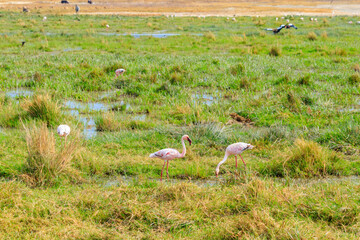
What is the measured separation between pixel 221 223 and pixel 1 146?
14.3 ft

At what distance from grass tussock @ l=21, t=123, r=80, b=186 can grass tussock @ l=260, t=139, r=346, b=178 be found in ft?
9.37

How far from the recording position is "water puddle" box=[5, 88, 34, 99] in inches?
429

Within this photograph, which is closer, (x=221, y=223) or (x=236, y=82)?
(x=221, y=223)

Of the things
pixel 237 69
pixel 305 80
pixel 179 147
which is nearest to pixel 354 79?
pixel 305 80

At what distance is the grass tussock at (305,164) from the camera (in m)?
6.21

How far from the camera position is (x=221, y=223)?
4508mm

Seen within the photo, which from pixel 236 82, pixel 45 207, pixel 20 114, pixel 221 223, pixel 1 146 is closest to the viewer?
pixel 221 223

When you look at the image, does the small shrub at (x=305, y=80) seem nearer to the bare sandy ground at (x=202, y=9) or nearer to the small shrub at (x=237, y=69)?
the small shrub at (x=237, y=69)

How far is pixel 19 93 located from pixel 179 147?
5.86 meters

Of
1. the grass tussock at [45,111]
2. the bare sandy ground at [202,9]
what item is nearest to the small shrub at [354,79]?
the grass tussock at [45,111]

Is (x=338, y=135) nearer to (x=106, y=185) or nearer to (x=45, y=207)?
(x=106, y=185)

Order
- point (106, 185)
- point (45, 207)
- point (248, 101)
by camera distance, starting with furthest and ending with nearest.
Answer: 1. point (248, 101)
2. point (106, 185)
3. point (45, 207)

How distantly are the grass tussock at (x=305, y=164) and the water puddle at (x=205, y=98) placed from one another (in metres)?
4.13

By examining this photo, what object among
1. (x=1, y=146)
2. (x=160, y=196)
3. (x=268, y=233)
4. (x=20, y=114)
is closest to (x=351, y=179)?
(x=268, y=233)
